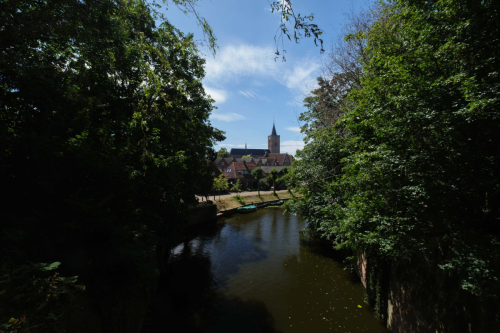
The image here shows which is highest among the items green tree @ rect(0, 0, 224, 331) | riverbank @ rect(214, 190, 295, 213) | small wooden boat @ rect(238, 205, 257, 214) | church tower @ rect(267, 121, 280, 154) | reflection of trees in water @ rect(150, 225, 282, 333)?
church tower @ rect(267, 121, 280, 154)

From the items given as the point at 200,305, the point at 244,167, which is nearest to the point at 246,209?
the point at 200,305

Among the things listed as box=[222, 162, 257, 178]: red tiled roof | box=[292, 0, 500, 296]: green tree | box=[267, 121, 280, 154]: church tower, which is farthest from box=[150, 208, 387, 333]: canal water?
box=[267, 121, 280, 154]: church tower

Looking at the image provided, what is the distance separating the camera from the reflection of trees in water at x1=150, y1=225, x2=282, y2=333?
7328 mm

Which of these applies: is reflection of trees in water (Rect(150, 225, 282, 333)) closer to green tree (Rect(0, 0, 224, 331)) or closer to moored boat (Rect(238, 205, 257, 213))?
green tree (Rect(0, 0, 224, 331))

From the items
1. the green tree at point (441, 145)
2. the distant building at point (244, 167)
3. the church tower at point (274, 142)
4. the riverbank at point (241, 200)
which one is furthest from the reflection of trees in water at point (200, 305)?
the church tower at point (274, 142)

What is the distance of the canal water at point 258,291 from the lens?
7.39 metres

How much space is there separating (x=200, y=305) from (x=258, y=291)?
245 centimetres

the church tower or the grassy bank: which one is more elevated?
the church tower

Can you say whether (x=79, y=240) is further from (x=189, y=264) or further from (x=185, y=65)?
(x=185, y=65)

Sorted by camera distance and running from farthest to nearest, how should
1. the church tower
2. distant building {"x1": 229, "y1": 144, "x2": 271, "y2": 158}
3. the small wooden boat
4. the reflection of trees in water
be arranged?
the church tower
distant building {"x1": 229, "y1": 144, "x2": 271, "y2": 158}
the small wooden boat
the reflection of trees in water

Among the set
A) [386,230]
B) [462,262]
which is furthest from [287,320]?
[462,262]

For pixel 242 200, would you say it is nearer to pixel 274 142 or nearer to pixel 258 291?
pixel 258 291

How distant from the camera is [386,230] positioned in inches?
208

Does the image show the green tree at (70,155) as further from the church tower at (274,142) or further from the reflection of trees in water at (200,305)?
the church tower at (274,142)
